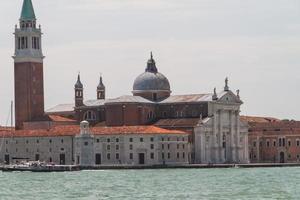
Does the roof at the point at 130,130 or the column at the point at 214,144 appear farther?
the column at the point at 214,144

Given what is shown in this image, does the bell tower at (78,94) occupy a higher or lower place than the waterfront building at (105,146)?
higher

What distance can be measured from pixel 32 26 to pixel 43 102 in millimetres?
6575

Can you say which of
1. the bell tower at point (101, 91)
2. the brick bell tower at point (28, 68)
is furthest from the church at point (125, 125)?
the bell tower at point (101, 91)

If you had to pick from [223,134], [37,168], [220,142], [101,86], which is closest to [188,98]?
[223,134]

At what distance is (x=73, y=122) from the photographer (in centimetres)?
10325

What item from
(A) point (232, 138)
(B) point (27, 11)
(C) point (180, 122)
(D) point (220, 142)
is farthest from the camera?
(B) point (27, 11)

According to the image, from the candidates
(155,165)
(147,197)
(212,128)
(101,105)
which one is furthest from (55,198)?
(101,105)

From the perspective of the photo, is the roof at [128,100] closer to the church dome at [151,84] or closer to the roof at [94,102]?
the church dome at [151,84]

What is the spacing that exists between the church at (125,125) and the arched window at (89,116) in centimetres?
9

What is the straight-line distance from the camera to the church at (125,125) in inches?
3588

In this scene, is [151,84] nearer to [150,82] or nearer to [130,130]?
[150,82]

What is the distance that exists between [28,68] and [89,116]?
802 cm

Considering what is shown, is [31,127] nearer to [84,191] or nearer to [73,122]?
[73,122]

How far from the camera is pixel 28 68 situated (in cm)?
9806
